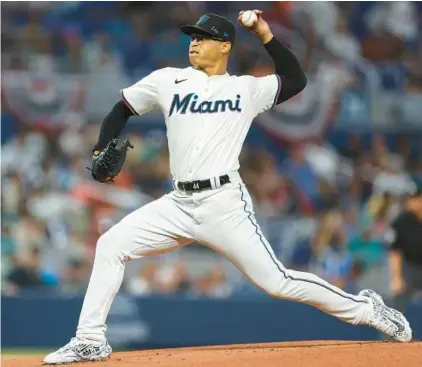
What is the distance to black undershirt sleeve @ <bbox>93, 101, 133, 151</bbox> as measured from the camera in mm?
5551

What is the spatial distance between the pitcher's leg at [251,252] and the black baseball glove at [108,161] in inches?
25.2

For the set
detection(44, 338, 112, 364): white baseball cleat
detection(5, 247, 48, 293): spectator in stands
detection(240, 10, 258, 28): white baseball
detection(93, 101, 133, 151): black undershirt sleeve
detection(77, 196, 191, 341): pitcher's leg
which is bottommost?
detection(5, 247, 48, 293): spectator in stands

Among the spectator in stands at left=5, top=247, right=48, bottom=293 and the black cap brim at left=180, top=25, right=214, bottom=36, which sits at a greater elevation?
the black cap brim at left=180, top=25, right=214, bottom=36

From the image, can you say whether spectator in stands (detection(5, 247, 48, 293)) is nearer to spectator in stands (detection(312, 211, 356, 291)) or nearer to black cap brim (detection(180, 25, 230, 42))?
spectator in stands (detection(312, 211, 356, 291))

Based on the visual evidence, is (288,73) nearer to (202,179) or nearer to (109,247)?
(202,179)

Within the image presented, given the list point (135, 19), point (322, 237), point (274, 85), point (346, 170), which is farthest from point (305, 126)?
point (274, 85)

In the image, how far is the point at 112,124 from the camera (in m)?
5.57

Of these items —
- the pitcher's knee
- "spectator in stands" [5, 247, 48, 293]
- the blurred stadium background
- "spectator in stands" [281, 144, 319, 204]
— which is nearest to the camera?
the pitcher's knee

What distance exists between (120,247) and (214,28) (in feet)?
4.44

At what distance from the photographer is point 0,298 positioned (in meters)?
9.20

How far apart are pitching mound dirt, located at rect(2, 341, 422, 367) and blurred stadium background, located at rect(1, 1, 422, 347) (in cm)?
326

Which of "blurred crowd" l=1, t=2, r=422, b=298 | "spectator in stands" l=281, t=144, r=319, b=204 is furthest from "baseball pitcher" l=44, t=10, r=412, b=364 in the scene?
"spectator in stands" l=281, t=144, r=319, b=204

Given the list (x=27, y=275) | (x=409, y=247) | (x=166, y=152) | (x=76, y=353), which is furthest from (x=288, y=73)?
(x=166, y=152)

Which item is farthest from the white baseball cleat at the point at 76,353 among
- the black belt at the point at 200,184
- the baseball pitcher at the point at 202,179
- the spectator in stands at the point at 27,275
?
the spectator in stands at the point at 27,275
